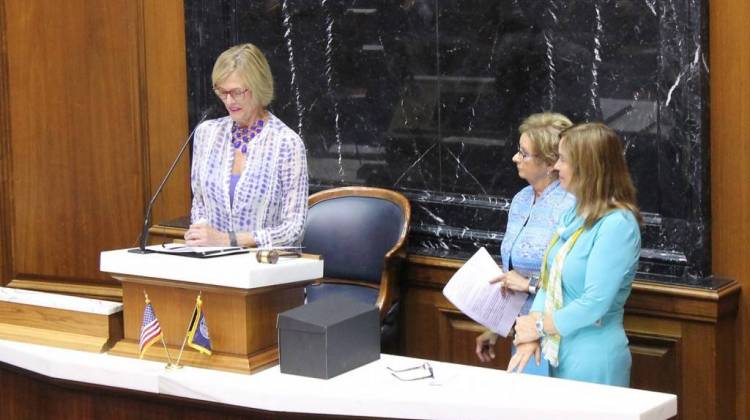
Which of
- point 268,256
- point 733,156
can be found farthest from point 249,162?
point 733,156

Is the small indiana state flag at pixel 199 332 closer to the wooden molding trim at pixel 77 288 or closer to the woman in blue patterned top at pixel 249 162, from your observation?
the woman in blue patterned top at pixel 249 162

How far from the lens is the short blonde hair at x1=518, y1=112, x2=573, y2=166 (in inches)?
148

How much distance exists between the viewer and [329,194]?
4.76m

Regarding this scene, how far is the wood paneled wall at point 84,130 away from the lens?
5.52 meters

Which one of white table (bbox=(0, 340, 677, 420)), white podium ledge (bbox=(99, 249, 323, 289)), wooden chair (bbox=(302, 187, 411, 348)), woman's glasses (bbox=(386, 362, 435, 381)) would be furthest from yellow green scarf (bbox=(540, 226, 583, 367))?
wooden chair (bbox=(302, 187, 411, 348))

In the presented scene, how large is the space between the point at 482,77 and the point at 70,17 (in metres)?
2.18

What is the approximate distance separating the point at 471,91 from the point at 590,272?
57.1 inches

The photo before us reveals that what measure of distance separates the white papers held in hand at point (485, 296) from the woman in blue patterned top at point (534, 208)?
0.04 meters

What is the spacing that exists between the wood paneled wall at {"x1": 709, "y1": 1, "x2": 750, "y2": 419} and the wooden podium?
141cm

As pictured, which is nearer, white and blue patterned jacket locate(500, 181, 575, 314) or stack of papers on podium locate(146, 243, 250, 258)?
stack of papers on podium locate(146, 243, 250, 258)

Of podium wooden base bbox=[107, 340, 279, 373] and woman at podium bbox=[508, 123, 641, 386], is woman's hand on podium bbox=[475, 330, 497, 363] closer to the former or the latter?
woman at podium bbox=[508, 123, 641, 386]

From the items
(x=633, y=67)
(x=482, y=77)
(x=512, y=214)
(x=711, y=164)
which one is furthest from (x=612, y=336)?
(x=482, y=77)

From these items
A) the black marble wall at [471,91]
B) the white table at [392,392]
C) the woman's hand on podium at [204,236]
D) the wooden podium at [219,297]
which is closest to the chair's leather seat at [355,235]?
the black marble wall at [471,91]

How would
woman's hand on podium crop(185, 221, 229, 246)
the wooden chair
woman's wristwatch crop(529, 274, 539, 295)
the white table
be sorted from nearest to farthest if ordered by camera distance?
the white table
woman's hand on podium crop(185, 221, 229, 246)
woman's wristwatch crop(529, 274, 539, 295)
the wooden chair
